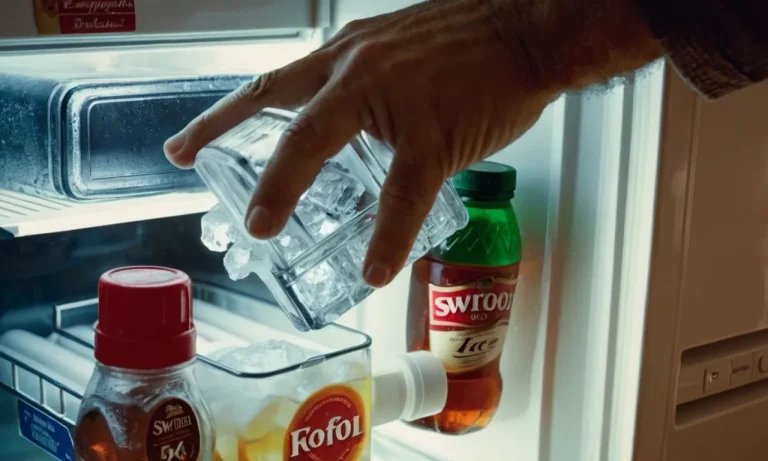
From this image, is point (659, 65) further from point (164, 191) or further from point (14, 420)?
point (14, 420)

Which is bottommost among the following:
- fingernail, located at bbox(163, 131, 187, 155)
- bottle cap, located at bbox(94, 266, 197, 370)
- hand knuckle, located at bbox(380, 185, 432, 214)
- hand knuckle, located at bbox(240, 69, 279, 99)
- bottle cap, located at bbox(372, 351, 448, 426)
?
bottle cap, located at bbox(372, 351, 448, 426)

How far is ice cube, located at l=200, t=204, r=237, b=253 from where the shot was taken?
2.75ft

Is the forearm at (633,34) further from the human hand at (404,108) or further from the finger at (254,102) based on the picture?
the finger at (254,102)

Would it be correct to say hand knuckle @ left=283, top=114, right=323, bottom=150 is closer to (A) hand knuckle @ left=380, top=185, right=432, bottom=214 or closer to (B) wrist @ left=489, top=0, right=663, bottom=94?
(A) hand knuckle @ left=380, top=185, right=432, bottom=214

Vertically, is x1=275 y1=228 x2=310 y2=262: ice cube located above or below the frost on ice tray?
below

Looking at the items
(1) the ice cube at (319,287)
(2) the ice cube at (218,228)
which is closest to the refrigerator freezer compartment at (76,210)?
(2) the ice cube at (218,228)

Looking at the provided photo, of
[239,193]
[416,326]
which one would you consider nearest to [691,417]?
[416,326]

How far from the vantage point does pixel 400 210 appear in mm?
721

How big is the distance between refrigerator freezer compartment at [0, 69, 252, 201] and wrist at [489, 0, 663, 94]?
33cm

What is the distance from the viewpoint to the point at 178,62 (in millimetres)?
1029

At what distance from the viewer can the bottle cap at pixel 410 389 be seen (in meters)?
0.97

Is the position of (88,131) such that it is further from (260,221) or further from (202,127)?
(260,221)

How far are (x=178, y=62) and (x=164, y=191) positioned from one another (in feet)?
0.44

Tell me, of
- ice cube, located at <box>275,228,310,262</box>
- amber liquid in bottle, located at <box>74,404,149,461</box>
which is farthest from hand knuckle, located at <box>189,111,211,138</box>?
amber liquid in bottle, located at <box>74,404,149,461</box>
